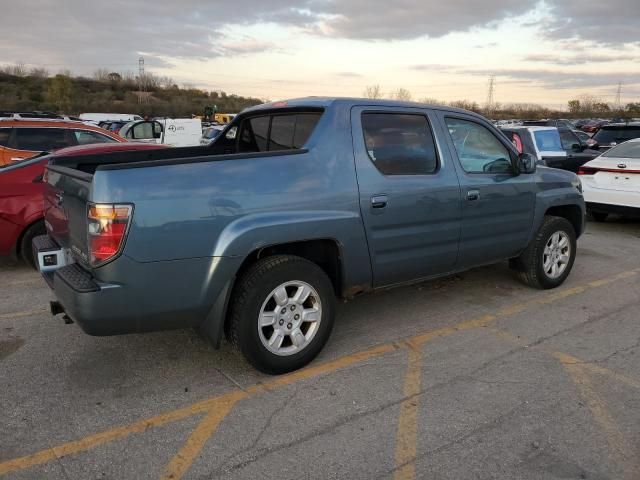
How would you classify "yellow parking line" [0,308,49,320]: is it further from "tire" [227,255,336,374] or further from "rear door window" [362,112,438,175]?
"rear door window" [362,112,438,175]

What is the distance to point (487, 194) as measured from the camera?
4.68 m

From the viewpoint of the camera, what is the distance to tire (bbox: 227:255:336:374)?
3438mm

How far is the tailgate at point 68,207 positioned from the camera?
3238 mm

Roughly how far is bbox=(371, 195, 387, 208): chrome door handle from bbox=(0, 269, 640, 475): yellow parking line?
1.13 meters

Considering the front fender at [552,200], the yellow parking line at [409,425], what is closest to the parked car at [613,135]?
the front fender at [552,200]

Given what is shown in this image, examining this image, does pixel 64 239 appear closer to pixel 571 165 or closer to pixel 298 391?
pixel 298 391

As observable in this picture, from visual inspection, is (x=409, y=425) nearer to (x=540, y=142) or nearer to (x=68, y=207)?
(x=68, y=207)

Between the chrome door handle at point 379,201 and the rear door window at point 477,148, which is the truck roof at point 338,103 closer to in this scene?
the rear door window at point 477,148

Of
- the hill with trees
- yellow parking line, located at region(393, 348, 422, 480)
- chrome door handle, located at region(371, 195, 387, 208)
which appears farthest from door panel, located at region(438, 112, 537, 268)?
the hill with trees

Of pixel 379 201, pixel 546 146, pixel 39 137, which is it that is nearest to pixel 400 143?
pixel 379 201

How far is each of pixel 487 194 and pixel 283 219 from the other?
211 cm

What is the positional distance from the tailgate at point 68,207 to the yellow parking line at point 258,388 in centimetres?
104

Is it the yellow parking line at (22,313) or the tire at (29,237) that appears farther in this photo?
the tire at (29,237)

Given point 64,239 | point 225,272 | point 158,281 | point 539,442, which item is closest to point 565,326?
point 539,442
